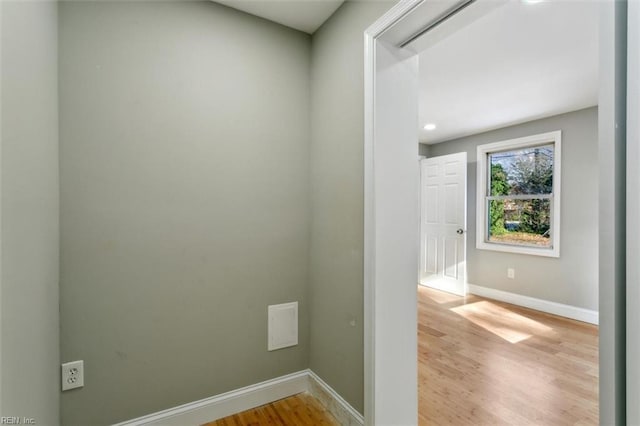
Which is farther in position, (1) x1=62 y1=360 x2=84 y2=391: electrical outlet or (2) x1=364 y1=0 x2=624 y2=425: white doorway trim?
(2) x1=364 y1=0 x2=624 y2=425: white doorway trim

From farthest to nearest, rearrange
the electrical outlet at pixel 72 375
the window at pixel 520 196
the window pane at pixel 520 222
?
the window pane at pixel 520 222, the window at pixel 520 196, the electrical outlet at pixel 72 375

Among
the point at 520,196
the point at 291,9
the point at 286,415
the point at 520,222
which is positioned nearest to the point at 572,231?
the point at 520,222

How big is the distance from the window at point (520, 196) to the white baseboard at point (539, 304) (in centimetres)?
60

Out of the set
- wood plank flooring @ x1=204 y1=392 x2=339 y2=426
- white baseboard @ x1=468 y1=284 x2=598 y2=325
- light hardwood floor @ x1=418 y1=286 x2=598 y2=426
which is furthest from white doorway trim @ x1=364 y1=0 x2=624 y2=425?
white baseboard @ x1=468 y1=284 x2=598 y2=325

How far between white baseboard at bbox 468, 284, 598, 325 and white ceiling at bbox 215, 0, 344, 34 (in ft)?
13.3

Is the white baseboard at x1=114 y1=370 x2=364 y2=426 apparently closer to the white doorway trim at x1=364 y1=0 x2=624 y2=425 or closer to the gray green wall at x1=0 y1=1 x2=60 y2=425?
the white doorway trim at x1=364 y1=0 x2=624 y2=425

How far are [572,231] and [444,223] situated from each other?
5.02 ft

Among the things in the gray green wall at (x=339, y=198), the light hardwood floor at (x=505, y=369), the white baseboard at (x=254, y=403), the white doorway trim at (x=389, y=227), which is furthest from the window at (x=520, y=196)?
the white baseboard at (x=254, y=403)

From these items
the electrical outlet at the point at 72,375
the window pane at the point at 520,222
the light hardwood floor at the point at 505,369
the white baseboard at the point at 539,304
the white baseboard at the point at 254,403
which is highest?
the window pane at the point at 520,222

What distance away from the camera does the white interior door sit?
4391 mm

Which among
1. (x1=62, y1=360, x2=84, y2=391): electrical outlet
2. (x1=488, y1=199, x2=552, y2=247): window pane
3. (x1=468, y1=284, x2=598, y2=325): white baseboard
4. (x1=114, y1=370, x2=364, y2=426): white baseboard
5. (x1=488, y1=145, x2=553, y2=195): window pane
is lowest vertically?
(x1=468, y1=284, x2=598, y2=325): white baseboard

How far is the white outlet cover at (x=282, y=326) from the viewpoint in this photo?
1886 millimetres

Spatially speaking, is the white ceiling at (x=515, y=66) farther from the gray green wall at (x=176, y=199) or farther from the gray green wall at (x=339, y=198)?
the gray green wall at (x=176, y=199)

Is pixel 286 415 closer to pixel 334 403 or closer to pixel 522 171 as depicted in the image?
pixel 334 403
